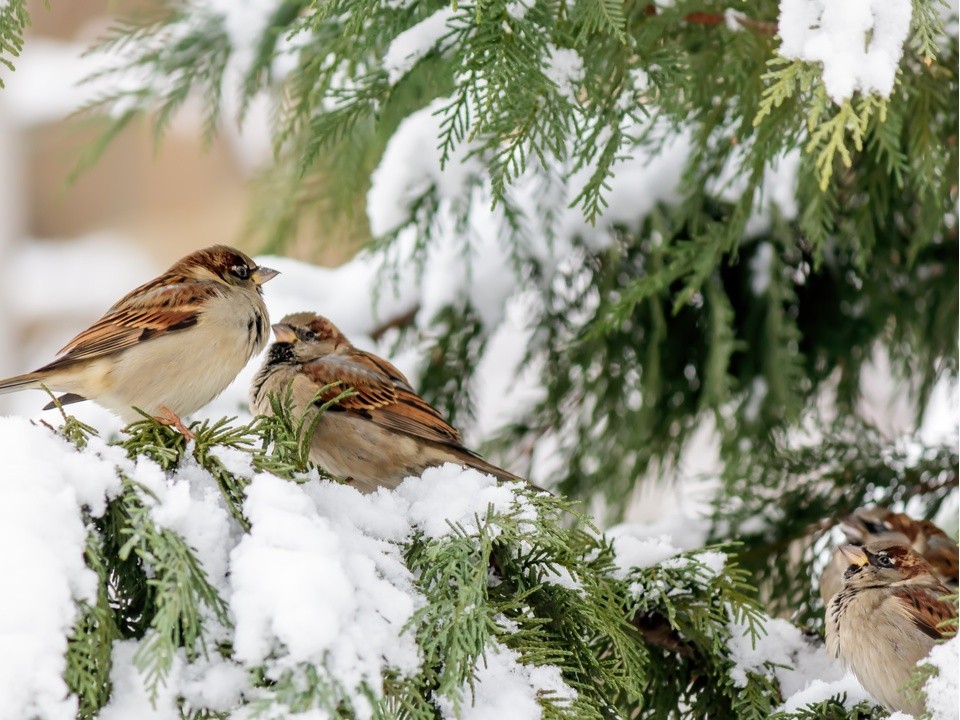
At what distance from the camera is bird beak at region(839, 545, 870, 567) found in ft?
6.24

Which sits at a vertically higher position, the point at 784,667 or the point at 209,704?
the point at 784,667

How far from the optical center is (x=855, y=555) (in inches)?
75.5

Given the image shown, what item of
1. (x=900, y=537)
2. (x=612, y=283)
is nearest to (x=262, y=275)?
(x=612, y=283)

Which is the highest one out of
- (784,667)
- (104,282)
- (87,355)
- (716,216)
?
(104,282)

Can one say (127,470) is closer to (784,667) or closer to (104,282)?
(784,667)

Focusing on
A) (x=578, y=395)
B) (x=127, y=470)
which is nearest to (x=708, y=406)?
(x=578, y=395)

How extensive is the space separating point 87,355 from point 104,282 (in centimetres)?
806

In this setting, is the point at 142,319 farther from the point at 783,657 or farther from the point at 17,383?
the point at 783,657

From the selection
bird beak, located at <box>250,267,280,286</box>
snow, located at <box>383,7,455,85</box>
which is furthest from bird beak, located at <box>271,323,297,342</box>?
snow, located at <box>383,7,455,85</box>

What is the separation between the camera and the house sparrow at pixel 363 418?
1.96 m

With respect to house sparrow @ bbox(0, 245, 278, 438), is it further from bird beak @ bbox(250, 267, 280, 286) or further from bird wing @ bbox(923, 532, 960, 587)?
bird wing @ bbox(923, 532, 960, 587)

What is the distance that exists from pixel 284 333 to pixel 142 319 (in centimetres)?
32

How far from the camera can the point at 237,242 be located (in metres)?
3.28

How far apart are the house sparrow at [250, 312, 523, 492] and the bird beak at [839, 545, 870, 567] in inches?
27.3
